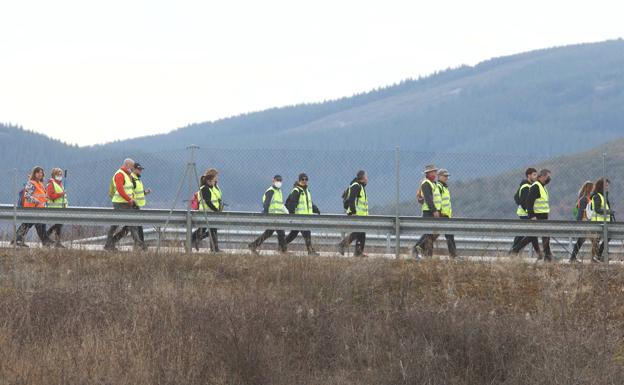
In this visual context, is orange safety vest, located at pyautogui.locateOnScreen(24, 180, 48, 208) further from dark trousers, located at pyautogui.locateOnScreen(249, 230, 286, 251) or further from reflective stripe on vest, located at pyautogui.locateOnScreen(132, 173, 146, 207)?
dark trousers, located at pyautogui.locateOnScreen(249, 230, 286, 251)

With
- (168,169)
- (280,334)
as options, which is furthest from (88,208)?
(280,334)

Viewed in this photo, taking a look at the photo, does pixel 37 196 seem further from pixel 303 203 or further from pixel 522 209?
pixel 522 209

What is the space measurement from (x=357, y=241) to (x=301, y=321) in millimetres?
4588

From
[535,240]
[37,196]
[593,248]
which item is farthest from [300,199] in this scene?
[593,248]

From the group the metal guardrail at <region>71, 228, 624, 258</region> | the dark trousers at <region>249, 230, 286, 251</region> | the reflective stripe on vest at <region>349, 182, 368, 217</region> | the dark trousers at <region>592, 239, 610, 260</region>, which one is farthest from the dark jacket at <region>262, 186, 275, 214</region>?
the dark trousers at <region>592, 239, 610, 260</region>

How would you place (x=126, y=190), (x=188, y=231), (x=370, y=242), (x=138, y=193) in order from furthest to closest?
(x=370, y=242)
(x=138, y=193)
(x=126, y=190)
(x=188, y=231)

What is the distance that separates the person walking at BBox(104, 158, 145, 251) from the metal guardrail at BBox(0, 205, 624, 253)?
0.95 feet

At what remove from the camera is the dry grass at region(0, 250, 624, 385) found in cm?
1419

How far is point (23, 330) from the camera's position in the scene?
15.5 m

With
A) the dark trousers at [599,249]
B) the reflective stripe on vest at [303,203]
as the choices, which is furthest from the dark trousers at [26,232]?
the dark trousers at [599,249]

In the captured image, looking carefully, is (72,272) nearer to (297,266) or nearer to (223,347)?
(297,266)

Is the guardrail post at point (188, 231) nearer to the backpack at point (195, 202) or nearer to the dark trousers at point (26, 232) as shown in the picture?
the backpack at point (195, 202)

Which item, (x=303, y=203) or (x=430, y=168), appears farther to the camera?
(x=303, y=203)

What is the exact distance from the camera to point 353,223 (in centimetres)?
1956
